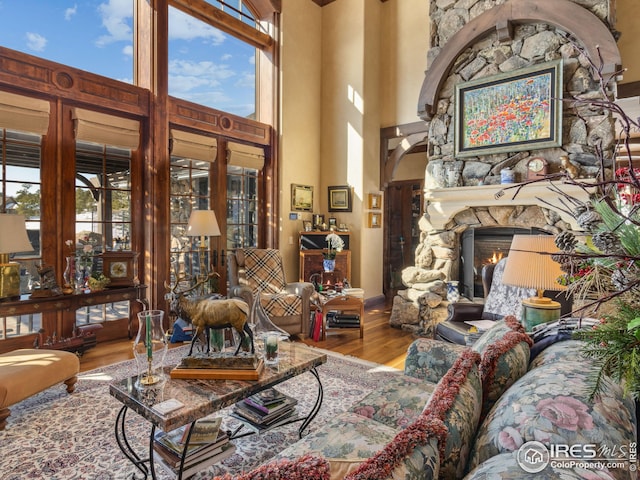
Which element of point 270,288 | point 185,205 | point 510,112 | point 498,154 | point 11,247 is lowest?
point 270,288

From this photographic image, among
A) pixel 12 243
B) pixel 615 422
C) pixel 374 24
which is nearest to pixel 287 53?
pixel 374 24

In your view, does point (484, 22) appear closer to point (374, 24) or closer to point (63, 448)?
point (374, 24)

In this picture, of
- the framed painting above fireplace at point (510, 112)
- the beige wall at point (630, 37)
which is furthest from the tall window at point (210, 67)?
the beige wall at point (630, 37)

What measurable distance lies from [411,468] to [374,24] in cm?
682

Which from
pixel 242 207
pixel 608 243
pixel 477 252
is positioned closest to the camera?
pixel 608 243

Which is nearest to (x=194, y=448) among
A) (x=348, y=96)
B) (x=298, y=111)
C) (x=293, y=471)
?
(x=293, y=471)

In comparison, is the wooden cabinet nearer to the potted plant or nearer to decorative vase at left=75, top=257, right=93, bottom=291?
the potted plant

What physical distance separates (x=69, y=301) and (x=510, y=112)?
17.0 ft

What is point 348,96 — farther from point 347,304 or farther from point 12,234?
point 12,234

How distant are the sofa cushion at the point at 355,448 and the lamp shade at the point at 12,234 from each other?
2955mm

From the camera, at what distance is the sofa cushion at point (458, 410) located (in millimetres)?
974

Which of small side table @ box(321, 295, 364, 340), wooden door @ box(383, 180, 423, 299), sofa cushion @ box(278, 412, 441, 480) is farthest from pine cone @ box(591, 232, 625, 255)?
wooden door @ box(383, 180, 423, 299)

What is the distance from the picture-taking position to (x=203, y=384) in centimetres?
191

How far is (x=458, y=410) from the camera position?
105cm
